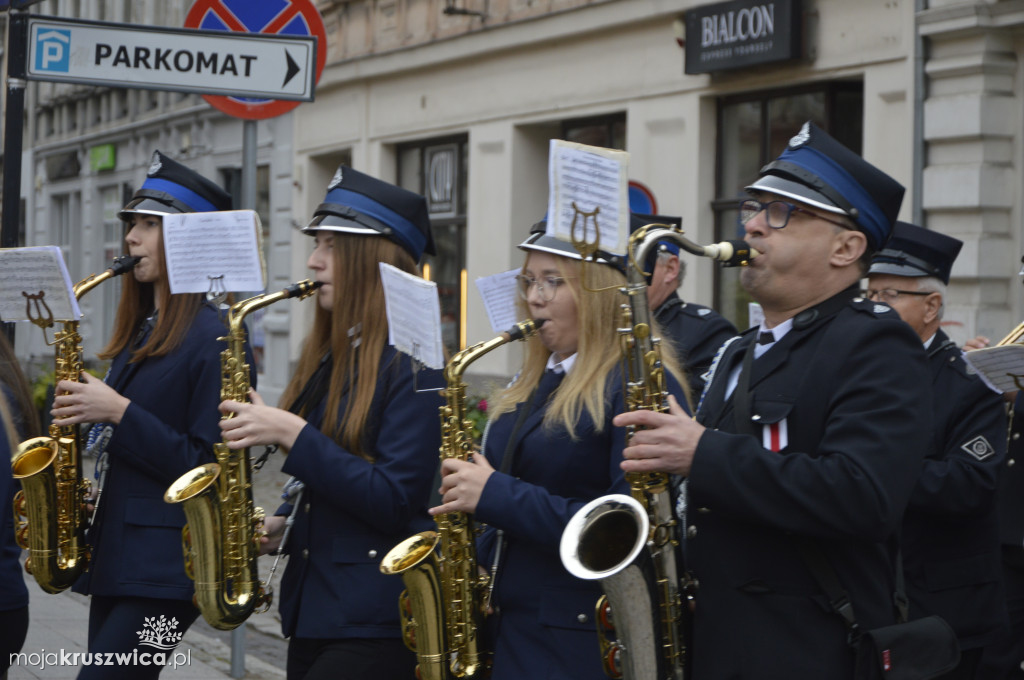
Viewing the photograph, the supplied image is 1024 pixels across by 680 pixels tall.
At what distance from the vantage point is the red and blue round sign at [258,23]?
20.5 feet

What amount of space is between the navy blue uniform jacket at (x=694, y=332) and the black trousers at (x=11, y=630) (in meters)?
2.86

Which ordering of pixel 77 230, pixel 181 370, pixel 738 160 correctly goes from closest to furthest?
pixel 181 370 < pixel 738 160 < pixel 77 230

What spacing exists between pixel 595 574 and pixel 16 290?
2587 mm

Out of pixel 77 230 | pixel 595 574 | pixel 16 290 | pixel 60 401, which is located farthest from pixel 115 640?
pixel 77 230

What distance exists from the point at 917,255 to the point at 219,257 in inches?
102

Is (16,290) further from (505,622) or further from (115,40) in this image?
(505,622)

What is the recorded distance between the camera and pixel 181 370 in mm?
4547

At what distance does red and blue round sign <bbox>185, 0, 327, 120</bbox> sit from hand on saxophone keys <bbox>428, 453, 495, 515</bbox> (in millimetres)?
3006

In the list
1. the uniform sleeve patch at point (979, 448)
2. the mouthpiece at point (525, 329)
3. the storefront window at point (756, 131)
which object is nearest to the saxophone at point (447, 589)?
the mouthpiece at point (525, 329)

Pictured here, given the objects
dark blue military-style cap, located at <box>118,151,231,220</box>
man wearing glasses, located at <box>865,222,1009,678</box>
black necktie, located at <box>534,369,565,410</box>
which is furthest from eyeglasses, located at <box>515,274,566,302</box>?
dark blue military-style cap, located at <box>118,151,231,220</box>

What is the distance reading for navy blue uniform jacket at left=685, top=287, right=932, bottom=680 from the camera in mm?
2961

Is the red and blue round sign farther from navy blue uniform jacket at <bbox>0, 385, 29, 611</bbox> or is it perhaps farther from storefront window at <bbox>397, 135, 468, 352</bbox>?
storefront window at <bbox>397, 135, 468, 352</bbox>

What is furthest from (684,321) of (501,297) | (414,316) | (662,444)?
(662,444)

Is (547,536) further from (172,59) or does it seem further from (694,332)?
(172,59)
